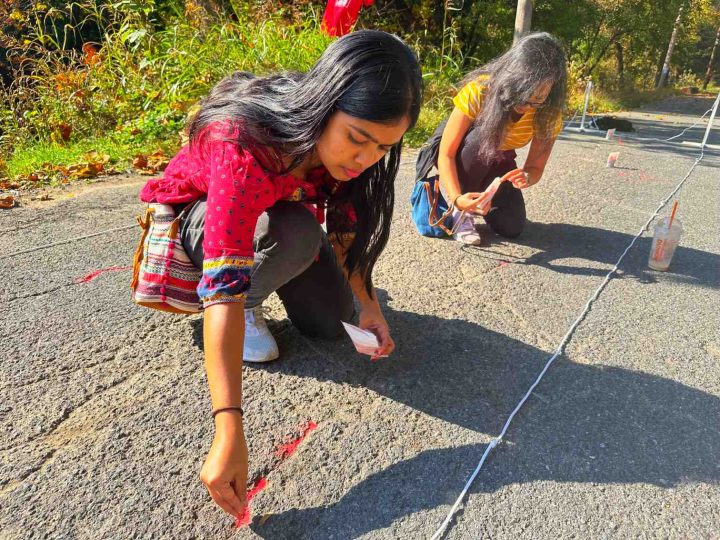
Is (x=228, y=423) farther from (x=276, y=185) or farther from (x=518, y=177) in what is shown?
(x=518, y=177)

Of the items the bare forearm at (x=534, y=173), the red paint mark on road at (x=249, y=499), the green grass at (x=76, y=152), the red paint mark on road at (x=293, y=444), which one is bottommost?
the green grass at (x=76, y=152)

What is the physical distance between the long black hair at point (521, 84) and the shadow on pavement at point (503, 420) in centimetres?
103

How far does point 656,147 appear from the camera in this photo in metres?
5.84

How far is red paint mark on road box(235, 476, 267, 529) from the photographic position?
1.14 m

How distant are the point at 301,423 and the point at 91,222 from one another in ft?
6.19

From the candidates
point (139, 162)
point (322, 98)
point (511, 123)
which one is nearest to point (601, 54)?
point (511, 123)

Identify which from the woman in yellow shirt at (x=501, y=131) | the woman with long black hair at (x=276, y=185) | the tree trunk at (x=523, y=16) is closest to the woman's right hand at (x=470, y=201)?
the woman in yellow shirt at (x=501, y=131)

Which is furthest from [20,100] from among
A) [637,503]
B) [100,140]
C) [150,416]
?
[637,503]

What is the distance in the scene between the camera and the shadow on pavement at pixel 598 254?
250 centimetres

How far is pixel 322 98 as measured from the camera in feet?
3.84

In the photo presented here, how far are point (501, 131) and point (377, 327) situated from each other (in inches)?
52.9

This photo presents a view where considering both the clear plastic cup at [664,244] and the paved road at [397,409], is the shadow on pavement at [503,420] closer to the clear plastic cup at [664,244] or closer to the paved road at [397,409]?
the paved road at [397,409]

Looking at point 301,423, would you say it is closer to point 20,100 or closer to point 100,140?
point 100,140

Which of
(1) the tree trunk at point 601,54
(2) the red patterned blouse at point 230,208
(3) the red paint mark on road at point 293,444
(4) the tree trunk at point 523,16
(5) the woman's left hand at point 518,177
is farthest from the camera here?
(1) the tree trunk at point 601,54
